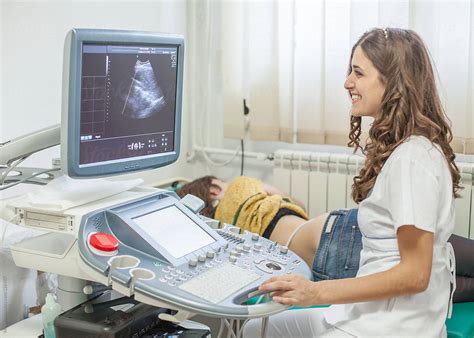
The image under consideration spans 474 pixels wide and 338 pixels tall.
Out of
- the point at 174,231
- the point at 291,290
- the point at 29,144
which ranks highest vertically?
the point at 29,144

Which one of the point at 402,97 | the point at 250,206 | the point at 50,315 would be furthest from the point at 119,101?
the point at 250,206

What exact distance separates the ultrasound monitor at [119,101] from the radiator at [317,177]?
3.57 feet

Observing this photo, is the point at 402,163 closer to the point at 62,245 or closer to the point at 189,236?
the point at 189,236

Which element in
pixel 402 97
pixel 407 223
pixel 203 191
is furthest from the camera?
pixel 203 191

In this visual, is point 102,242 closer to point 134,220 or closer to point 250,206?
point 134,220

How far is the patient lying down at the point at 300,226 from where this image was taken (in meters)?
2.11

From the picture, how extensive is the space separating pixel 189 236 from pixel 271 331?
0.37 m

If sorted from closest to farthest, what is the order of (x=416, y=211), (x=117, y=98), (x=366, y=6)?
(x=416, y=211) → (x=117, y=98) → (x=366, y=6)

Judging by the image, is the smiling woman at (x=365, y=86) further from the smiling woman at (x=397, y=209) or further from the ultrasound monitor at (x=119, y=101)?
the ultrasound monitor at (x=119, y=101)

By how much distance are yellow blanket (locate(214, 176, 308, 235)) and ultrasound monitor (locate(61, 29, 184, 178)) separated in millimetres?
730

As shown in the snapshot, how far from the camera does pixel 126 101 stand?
5.14ft

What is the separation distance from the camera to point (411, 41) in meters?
1.55

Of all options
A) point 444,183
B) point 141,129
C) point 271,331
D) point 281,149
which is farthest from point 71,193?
point 281,149

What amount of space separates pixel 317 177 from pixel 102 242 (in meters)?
1.46
